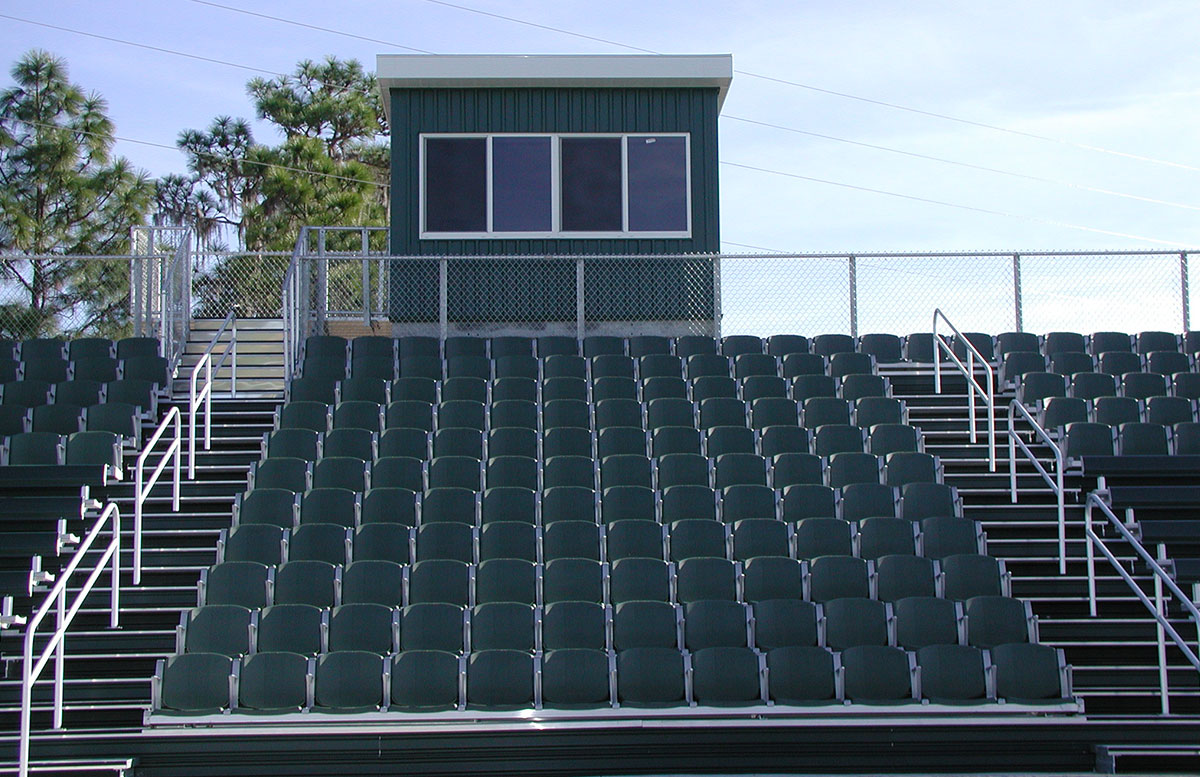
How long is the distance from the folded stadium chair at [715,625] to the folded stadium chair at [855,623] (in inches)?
23.8

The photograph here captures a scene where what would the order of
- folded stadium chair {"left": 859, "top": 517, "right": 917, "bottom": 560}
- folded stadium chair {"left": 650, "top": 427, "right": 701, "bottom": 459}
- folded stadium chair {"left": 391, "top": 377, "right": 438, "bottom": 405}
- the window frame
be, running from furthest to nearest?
the window frame
folded stadium chair {"left": 391, "top": 377, "right": 438, "bottom": 405}
folded stadium chair {"left": 650, "top": 427, "right": 701, "bottom": 459}
folded stadium chair {"left": 859, "top": 517, "right": 917, "bottom": 560}

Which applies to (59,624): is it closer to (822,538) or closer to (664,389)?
(822,538)

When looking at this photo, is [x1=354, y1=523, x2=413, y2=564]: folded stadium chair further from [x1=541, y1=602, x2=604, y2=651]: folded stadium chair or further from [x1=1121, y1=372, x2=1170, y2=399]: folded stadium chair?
[x1=1121, y1=372, x2=1170, y2=399]: folded stadium chair

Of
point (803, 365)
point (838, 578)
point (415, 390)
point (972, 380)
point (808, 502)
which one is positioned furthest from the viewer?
point (803, 365)

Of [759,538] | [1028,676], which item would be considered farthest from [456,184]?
[1028,676]

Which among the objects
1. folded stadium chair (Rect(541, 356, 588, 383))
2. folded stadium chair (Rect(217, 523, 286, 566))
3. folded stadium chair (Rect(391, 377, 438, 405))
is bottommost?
folded stadium chair (Rect(217, 523, 286, 566))

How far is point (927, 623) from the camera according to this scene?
9250mm

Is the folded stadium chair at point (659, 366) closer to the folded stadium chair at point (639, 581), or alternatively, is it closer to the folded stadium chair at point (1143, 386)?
the folded stadium chair at point (639, 581)

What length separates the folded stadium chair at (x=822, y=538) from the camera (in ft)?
33.6

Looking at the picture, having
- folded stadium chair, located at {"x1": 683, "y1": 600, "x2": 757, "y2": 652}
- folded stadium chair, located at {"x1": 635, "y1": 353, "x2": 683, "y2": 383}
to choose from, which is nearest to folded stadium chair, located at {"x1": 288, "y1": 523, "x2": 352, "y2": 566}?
folded stadium chair, located at {"x1": 683, "y1": 600, "x2": 757, "y2": 652}

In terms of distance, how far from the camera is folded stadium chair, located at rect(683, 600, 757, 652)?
9.21 meters

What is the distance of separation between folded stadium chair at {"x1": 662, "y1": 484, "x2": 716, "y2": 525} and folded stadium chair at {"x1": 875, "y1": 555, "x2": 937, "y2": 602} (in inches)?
61.7

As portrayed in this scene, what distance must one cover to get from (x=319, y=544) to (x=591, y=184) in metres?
6.73

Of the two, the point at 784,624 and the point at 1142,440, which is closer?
the point at 784,624
